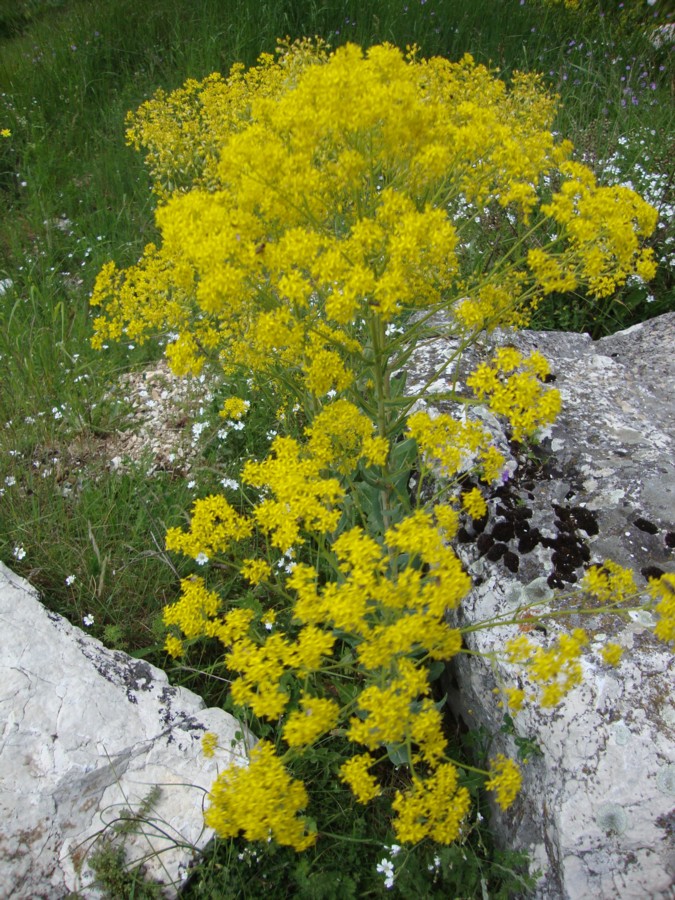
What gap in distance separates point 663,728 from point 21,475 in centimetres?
293

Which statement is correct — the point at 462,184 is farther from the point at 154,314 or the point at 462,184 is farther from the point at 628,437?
the point at 628,437

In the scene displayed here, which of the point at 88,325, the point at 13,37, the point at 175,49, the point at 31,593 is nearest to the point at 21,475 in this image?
the point at 31,593

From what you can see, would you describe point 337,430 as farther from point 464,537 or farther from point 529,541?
point 529,541

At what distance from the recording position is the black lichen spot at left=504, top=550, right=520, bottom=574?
239cm

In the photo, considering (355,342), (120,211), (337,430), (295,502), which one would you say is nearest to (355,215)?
(355,342)

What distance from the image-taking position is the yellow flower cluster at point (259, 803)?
5.34 feet

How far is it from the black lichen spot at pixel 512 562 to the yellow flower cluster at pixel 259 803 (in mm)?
1059

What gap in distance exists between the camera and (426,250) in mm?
2033

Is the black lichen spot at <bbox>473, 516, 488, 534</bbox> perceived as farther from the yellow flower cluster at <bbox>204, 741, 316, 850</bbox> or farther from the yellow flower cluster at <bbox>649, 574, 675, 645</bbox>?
the yellow flower cluster at <bbox>204, 741, 316, 850</bbox>

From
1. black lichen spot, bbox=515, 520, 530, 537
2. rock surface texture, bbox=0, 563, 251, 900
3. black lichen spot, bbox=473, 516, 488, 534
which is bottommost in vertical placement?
rock surface texture, bbox=0, 563, 251, 900

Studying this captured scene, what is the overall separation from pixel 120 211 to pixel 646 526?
171 inches

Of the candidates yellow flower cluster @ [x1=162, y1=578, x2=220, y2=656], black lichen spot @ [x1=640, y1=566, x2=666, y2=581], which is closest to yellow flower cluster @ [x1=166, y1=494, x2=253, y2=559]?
yellow flower cluster @ [x1=162, y1=578, x2=220, y2=656]

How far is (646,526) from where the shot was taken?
2408 mm

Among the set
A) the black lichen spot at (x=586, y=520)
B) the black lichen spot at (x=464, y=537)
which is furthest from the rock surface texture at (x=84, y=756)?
the black lichen spot at (x=586, y=520)
